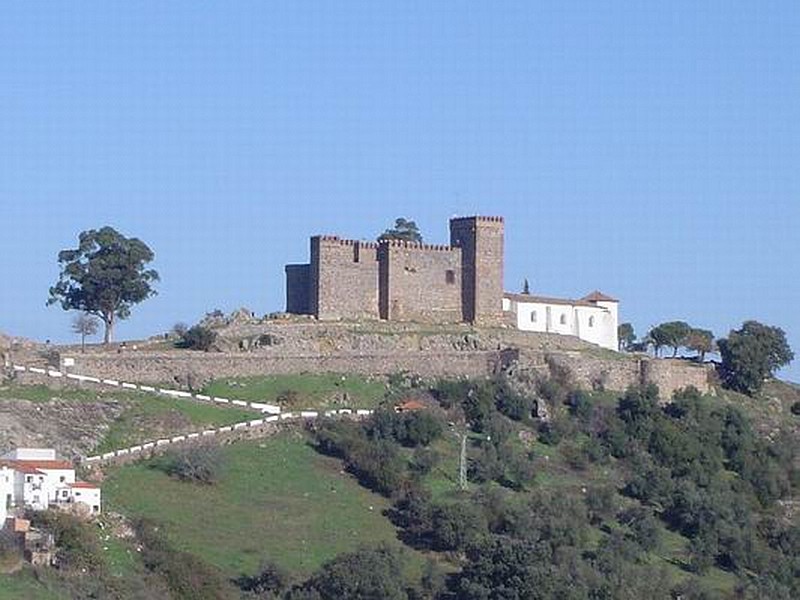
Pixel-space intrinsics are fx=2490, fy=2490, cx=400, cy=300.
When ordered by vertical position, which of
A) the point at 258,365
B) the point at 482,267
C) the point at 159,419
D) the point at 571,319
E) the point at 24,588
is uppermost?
the point at 482,267

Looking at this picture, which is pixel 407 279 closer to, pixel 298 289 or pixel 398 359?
pixel 298 289

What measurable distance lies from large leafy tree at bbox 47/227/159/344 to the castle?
204 inches

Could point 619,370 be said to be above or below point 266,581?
above

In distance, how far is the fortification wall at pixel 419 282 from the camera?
266ft

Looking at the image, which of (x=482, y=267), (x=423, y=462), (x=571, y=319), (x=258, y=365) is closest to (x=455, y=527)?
(x=423, y=462)

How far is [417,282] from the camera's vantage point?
81812mm

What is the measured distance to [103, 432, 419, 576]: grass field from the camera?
61.9 metres

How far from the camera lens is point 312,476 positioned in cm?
6750

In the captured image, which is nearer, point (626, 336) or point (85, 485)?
point (85, 485)

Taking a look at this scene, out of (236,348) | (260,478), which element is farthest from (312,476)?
(236,348)

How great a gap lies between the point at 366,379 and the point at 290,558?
50.5 feet

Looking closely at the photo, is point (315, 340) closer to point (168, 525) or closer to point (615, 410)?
point (615, 410)

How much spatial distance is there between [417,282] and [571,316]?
6848 mm

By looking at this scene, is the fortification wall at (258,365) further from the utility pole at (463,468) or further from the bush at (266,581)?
the bush at (266,581)
